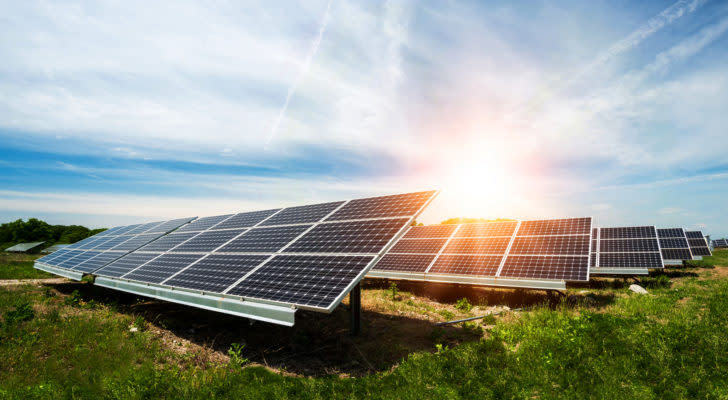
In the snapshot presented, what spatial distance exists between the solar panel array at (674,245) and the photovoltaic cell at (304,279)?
98.8 ft

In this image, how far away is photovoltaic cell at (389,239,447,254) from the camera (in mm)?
19188

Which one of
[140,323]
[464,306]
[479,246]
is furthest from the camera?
[479,246]

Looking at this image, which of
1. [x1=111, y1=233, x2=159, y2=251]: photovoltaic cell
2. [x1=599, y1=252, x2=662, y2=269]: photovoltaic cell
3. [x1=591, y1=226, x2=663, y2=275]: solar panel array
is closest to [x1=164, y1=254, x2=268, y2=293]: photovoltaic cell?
[x1=111, y1=233, x2=159, y2=251]: photovoltaic cell

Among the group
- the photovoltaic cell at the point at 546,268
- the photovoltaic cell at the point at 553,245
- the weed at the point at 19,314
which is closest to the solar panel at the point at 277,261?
the weed at the point at 19,314

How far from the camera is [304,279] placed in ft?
28.2

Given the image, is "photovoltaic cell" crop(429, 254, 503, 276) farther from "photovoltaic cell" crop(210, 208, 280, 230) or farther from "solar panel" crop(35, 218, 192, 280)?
"solar panel" crop(35, 218, 192, 280)

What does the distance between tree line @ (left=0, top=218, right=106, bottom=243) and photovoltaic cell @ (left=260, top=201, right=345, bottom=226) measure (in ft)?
218

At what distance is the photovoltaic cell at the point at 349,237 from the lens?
9195mm

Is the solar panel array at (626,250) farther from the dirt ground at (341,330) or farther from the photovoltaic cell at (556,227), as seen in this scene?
the photovoltaic cell at (556,227)

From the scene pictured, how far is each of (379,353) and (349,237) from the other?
11.5 ft

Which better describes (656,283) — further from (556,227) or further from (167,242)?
(167,242)

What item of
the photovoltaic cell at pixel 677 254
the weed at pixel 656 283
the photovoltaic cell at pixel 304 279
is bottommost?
the weed at pixel 656 283

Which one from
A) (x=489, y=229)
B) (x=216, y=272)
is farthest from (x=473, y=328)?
(x=489, y=229)

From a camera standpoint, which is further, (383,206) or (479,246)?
(479,246)
